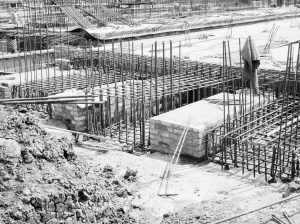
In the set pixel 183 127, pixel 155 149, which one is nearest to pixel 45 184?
pixel 183 127

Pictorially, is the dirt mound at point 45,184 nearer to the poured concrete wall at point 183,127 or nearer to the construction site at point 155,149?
the construction site at point 155,149

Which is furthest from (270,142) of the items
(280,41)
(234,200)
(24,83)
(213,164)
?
(280,41)

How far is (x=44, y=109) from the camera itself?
11.3m

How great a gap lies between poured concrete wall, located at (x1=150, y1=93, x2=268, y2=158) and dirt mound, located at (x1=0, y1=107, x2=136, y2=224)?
1.98 metres

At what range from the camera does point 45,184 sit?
5691 mm

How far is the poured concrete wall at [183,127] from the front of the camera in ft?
27.2

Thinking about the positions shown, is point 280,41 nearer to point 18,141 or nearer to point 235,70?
point 235,70

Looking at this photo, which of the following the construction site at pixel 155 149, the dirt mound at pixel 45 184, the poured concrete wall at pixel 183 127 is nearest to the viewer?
the dirt mound at pixel 45 184

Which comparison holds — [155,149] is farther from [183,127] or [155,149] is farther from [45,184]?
[45,184]

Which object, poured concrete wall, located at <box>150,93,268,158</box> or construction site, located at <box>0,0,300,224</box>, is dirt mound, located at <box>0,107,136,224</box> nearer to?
construction site, located at <box>0,0,300,224</box>

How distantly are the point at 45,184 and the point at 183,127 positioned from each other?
3.27 metres

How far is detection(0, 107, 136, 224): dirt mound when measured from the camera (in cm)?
540

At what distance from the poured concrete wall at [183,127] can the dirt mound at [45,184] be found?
1.98 meters

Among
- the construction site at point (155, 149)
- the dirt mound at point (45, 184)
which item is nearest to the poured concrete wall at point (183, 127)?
the construction site at point (155, 149)
